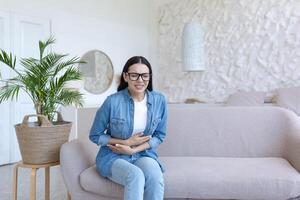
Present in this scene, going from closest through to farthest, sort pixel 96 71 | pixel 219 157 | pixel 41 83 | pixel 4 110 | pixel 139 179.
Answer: pixel 139 179, pixel 41 83, pixel 219 157, pixel 4 110, pixel 96 71

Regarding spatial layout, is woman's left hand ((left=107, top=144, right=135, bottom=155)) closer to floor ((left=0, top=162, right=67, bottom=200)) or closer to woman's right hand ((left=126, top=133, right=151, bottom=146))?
woman's right hand ((left=126, top=133, right=151, bottom=146))

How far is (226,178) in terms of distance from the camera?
6.04ft

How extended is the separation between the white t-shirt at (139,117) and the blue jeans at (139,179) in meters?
0.22

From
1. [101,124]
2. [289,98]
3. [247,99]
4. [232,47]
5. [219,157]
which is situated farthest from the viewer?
[232,47]

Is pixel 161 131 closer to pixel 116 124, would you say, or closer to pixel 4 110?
pixel 116 124

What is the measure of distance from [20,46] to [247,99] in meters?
3.25

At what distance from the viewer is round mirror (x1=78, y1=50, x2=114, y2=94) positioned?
5.23m

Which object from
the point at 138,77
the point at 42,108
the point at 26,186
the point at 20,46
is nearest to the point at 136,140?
the point at 138,77

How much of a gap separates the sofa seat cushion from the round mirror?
11.2ft

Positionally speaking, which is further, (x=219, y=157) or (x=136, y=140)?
(x=219, y=157)

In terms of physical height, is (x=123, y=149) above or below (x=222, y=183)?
above

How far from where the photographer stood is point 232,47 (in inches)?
220

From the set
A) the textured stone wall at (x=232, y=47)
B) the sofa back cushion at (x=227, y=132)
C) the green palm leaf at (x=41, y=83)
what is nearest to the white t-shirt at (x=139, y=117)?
the sofa back cushion at (x=227, y=132)

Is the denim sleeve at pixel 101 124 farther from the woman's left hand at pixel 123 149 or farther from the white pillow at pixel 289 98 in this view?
the white pillow at pixel 289 98
